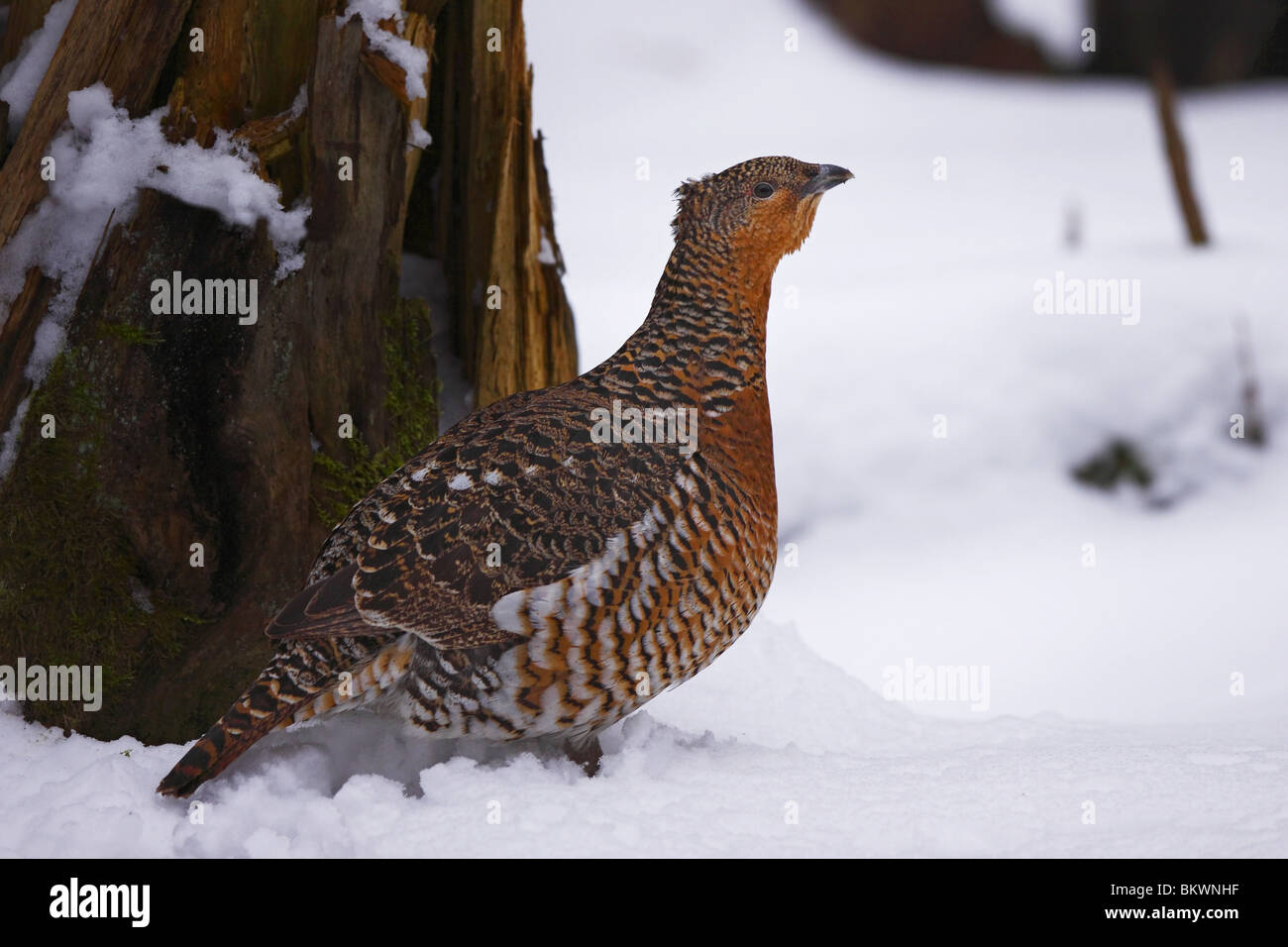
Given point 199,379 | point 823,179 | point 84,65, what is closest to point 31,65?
point 84,65

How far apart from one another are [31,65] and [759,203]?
208 centimetres

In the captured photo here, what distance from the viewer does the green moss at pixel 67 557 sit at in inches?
136

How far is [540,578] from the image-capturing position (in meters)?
3.13

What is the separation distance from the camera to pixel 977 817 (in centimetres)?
301

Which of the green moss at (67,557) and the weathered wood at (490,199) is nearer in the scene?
the green moss at (67,557)

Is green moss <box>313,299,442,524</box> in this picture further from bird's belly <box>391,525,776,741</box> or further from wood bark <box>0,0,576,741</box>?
bird's belly <box>391,525,776,741</box>

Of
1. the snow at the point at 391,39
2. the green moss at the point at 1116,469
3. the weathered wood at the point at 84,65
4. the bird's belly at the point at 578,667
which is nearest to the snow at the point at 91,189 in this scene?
the weathered wood at the point at 84,65

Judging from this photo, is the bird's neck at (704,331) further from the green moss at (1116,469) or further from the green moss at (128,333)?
the green moss at (1116,469)

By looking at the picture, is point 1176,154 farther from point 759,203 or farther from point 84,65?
point 84,65

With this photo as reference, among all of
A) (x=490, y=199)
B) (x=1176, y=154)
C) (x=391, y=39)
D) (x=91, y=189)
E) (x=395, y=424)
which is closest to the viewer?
(x=91, y=189)

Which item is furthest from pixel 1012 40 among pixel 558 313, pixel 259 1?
pixel 259 1

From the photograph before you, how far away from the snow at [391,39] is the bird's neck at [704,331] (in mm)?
992

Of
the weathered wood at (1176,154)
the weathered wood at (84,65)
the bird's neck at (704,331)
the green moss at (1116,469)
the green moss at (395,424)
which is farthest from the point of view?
the weathered wood at (1176,154)

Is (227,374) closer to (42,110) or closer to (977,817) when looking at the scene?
(42,110)
